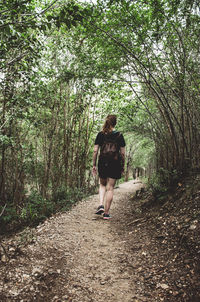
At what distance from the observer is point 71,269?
6.58 ft

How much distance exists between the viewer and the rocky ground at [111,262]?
1609 mm

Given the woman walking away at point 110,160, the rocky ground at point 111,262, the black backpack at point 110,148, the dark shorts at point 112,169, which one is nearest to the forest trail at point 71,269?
the rocky ground at point 111,262

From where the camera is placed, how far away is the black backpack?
3.45 metres

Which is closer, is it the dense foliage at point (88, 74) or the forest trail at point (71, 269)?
the forest trail at point (71, 269)

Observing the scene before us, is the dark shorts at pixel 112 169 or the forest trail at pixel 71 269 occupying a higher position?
the dark shorts at pixel 112 169

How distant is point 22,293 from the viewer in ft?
5.16

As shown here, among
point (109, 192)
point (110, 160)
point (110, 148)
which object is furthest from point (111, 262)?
point (110, 148)

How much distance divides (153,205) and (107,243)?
158cm

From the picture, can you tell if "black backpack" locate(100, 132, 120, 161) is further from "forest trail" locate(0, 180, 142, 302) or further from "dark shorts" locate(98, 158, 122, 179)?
"forest trail" locate(0, 180, 142, 302)

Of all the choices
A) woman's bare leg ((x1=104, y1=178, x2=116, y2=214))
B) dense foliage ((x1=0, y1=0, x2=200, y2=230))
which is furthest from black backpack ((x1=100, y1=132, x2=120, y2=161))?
dense foliage ((x1=0, y1=0, x2=200, y2=230))

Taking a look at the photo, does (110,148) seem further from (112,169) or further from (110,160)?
(112,169)

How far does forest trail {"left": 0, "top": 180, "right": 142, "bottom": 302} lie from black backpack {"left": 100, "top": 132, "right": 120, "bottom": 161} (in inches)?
52.9

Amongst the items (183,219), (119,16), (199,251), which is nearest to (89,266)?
(199,251)

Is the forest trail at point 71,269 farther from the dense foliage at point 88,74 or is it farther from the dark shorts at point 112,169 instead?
the dense foliage at point 88,74
